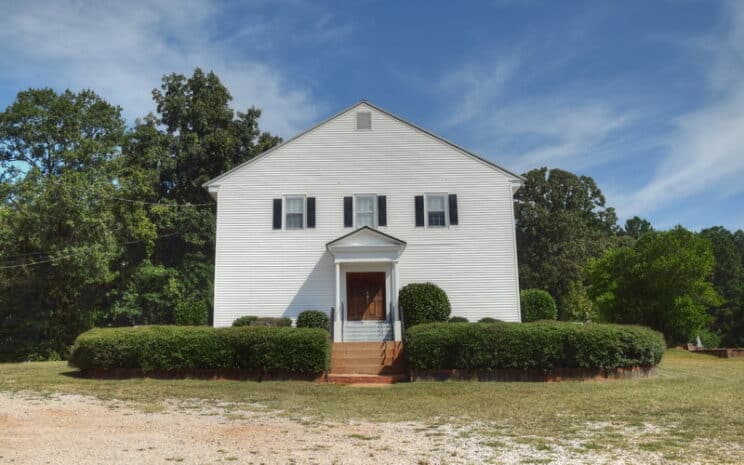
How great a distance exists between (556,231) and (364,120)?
28.3 m

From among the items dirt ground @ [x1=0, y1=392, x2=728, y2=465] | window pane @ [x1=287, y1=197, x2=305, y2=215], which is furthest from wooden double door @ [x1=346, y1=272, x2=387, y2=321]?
dirt ground @ [x1=0, y1=392, x2=728, y2=465]

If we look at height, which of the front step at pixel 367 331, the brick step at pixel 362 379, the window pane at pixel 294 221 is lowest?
the brick step at pixel 362 379

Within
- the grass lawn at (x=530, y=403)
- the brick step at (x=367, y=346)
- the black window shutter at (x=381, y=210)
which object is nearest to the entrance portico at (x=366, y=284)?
the black window shutter at (x=381, y=210)

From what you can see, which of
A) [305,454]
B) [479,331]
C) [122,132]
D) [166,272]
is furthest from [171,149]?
[305,454]

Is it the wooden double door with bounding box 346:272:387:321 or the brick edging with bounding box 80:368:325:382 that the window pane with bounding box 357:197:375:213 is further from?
the brick edging with bounding box 80:368:325:382

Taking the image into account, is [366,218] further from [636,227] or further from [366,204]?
[636,227]

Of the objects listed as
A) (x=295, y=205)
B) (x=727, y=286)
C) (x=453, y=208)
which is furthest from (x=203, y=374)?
(x=727, y=286)

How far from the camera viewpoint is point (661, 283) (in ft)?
91.6

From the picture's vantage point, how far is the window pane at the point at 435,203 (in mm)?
21188

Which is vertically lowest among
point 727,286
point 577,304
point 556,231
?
point 577,304

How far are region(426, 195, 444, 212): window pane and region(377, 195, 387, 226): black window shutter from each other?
154 centimetres

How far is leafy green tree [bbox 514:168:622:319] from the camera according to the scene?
146ft

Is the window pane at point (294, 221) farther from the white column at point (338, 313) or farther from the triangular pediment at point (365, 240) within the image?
the white column at point (338, 313)

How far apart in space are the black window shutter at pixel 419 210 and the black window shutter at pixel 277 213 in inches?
193
